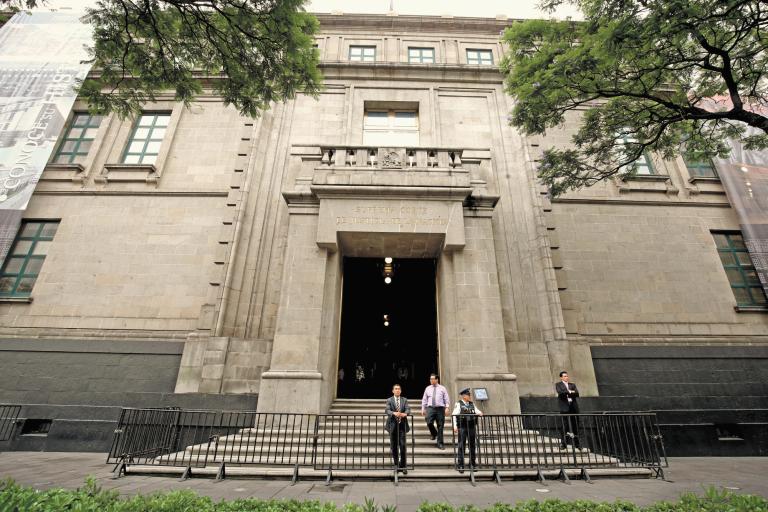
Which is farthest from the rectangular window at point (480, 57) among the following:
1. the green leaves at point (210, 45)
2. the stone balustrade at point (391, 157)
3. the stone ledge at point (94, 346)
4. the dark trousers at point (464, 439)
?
the stone ledge at point (94, 346)

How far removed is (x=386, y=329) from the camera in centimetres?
1858

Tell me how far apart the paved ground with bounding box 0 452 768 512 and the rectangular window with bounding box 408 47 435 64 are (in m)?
17.9

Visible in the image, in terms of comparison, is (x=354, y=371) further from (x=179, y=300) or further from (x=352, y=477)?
(x=352, y=477)

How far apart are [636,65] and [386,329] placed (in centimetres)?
1453

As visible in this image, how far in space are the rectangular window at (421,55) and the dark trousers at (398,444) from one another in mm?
16836

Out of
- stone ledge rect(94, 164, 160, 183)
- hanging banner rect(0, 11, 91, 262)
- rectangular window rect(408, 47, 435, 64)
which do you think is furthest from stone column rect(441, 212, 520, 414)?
hanging banner rect(0, 11, 91, 262)

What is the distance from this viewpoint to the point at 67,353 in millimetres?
11344

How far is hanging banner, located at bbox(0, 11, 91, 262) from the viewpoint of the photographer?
13.0 m

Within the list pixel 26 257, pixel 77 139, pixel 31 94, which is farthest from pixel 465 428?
pixel 31 94

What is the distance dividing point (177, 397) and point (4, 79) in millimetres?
15854

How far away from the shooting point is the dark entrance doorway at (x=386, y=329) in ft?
51.8

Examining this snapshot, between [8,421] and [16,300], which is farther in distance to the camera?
[16,300]

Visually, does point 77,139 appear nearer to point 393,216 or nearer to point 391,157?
point 391,157

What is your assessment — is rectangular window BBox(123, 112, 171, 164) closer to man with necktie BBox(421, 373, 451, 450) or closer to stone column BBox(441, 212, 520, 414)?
stone column BBox(441, 212, 520, 414)
